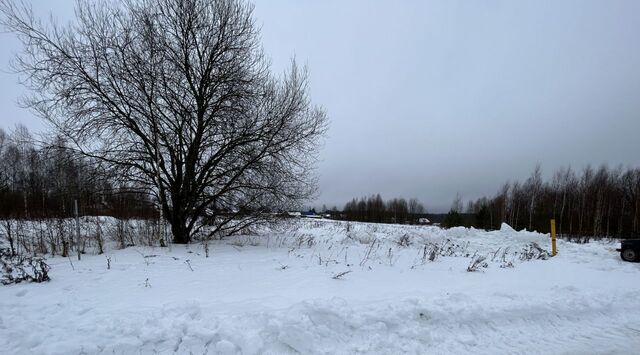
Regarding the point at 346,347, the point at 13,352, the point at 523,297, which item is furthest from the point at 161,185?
the point at 523,297

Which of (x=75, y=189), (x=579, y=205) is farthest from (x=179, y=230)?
(x=579, y=205)

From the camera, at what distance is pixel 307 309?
495 centimetres

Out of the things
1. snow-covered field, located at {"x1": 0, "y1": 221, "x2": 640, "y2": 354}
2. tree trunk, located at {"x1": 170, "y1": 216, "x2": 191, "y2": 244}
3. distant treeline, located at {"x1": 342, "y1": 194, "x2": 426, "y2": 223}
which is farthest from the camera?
distant treeline, located at {"x1": 342, "y1": 194, "x2": 426, "y2": 223}

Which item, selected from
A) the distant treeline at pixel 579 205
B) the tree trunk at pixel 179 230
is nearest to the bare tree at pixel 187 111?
the tree trunk at pixel 179 230

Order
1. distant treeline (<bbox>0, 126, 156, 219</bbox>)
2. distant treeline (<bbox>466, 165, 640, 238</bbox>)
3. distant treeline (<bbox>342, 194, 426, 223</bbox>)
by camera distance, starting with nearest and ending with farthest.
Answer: distant treeline (<bbox>0, 126, 156, 219</bbox>), distant treeline (<bbox>466, 165, 640, 238</bbox>), distant treeline (<bbox>342, 194, 426, 223</bbox>)

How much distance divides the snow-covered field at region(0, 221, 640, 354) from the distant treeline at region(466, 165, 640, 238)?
33.9 m

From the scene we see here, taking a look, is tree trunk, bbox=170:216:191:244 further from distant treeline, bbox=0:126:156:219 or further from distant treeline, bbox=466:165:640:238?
distant treeline, bbox=466:165:640:238

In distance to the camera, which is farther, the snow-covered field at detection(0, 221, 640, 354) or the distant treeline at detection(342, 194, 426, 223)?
the distant treeline at detection(342, 194, 426, 223)

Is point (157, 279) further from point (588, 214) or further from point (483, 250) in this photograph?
point (588, 214)

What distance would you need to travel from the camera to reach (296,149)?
38.5ft

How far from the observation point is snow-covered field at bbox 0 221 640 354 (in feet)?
13.8

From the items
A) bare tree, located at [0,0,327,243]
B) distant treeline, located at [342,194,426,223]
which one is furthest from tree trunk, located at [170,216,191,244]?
distant treeline, located at [342,194,426,223]

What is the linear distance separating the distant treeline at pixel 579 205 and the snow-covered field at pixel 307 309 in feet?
111

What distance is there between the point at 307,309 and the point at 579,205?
154 ft
